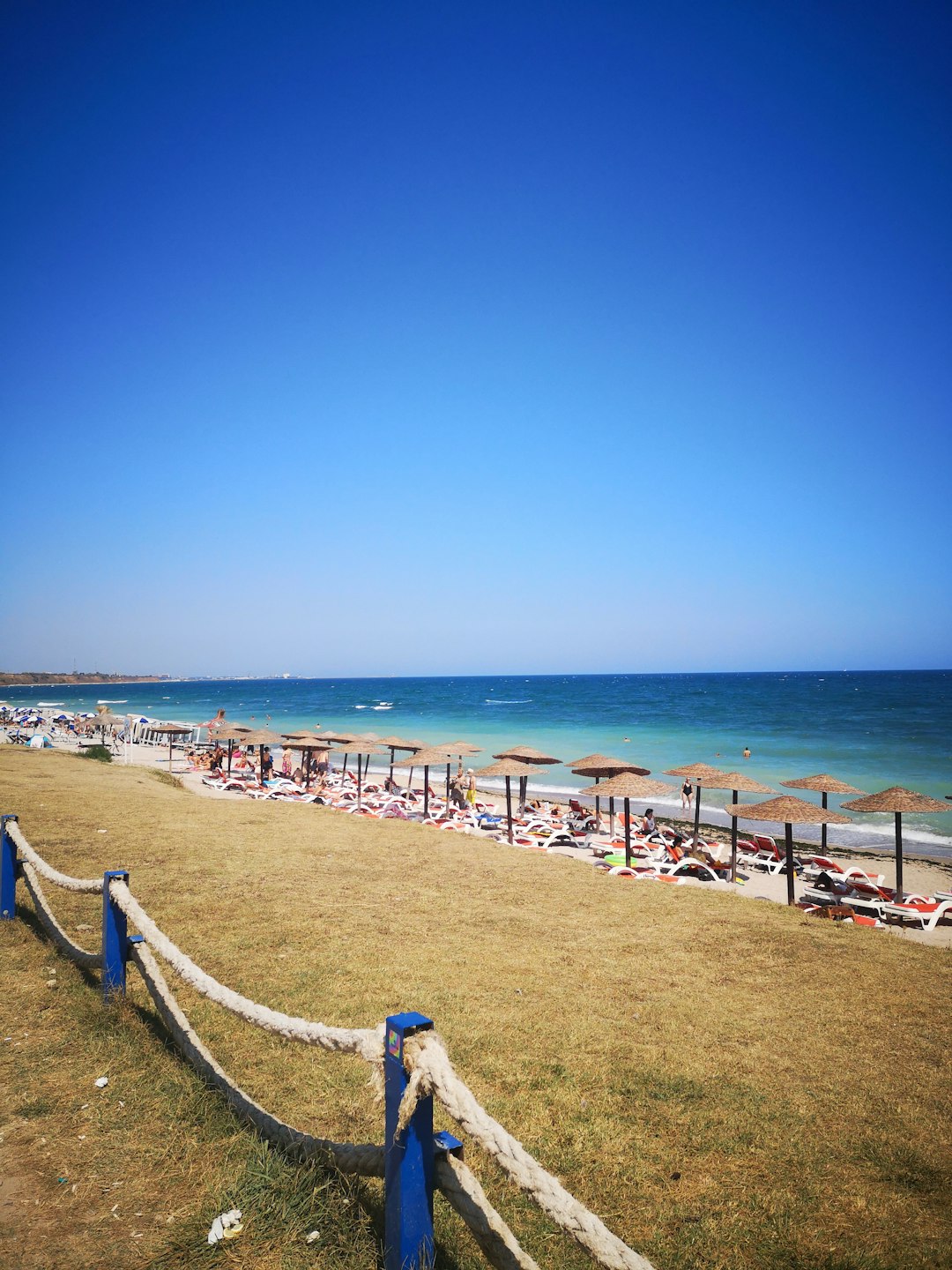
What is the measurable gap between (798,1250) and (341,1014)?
303 centimetres

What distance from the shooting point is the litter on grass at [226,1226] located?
8.60ft

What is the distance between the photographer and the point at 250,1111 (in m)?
3.22

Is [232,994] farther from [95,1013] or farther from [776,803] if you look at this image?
[776,803]

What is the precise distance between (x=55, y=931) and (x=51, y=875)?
18.5 inches

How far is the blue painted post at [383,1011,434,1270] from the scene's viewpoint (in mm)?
2168

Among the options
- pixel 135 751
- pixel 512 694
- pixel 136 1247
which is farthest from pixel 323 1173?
pixel 512 694

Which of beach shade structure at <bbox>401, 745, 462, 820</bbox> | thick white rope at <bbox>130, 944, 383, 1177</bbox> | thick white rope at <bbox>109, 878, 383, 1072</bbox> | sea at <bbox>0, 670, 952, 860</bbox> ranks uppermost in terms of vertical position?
thick white rope at <bbox>109, 878, 383, 1072</bbox>

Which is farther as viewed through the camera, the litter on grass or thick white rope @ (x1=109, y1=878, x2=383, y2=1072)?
the litter on grass

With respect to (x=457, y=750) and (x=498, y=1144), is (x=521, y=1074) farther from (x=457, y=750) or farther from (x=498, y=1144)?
(x=457, y=750)

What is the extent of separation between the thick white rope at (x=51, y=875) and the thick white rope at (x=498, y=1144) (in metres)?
3.44

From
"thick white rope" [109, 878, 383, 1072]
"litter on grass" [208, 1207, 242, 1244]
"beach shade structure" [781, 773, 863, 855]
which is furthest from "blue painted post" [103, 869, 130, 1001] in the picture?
"beach shade structure" [781, 773, 863, 855]

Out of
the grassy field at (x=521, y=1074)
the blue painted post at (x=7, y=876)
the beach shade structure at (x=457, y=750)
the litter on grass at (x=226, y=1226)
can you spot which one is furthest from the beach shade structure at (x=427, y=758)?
the litter on grass at (x=226, y=1226)

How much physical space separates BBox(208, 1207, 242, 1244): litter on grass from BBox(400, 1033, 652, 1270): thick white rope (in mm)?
1265

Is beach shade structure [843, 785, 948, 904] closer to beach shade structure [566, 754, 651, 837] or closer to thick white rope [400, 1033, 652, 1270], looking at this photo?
beach shade structure [566, 754, 651, 837]
